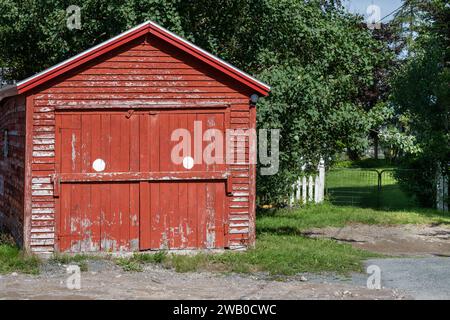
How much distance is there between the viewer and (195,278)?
38.5 ft

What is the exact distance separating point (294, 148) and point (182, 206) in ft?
11.4

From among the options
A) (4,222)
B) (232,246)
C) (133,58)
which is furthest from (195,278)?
(4,222)

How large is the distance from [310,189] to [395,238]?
5425 millimetres

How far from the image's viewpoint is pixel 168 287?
10.9 metres

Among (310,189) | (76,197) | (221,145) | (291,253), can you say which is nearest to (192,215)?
(221,145)

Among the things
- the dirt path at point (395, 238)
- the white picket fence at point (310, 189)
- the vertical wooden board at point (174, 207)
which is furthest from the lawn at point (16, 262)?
the white picket fence at point (310, 189)

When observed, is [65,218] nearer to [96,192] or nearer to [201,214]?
[96,192]

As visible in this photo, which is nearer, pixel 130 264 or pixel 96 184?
pixel 130 264

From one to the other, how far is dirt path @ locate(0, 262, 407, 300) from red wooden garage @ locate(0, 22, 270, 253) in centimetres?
142

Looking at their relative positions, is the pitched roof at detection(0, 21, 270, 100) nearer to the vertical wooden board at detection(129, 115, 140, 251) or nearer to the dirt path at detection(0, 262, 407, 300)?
the vertical wooden board at detection(129, 115, 140, 251)

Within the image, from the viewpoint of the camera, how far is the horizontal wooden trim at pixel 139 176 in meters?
13.4

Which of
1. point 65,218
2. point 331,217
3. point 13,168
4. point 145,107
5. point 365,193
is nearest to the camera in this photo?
point 65,218

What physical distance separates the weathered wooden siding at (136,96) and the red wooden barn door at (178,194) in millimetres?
259
